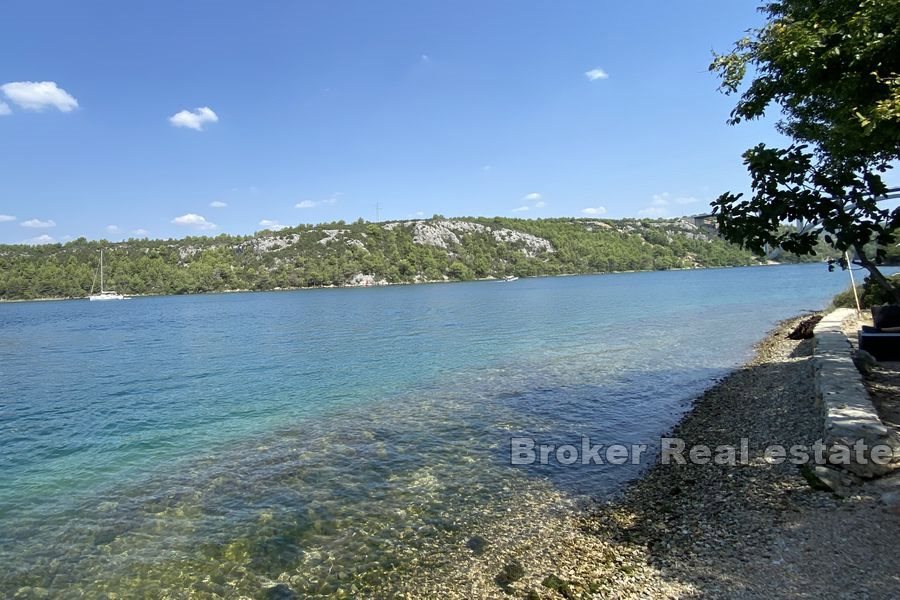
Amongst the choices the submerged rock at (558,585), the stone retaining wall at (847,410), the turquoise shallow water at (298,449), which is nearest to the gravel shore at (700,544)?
the submerged rock at (558,585)

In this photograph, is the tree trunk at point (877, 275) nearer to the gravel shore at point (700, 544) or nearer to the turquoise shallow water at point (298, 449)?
the gravel shore at point (700, 544)

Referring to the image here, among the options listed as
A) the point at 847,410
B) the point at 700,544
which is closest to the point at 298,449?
the point at 700,544

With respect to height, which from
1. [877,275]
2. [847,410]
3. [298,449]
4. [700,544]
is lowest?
[298,449]

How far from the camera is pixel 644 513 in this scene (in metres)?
8.58

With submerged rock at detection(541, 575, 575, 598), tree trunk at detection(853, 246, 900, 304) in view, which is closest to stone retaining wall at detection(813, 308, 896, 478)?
tree trunk at detection(853, 246, 900, 304)

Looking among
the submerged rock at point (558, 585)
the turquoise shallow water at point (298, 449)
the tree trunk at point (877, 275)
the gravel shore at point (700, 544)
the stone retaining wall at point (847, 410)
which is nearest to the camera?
the gravel shore at point (700, 544)

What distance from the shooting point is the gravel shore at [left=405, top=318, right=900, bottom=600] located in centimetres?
590

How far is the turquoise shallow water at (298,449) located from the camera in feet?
27.0

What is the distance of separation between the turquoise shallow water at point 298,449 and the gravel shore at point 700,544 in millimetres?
925

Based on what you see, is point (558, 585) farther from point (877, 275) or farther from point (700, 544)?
point (877, 275)

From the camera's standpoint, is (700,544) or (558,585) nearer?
(558,585)

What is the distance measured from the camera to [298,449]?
13.5m

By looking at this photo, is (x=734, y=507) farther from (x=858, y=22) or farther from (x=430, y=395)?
(x=430, y=395)

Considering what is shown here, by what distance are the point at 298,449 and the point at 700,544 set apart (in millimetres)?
9984
